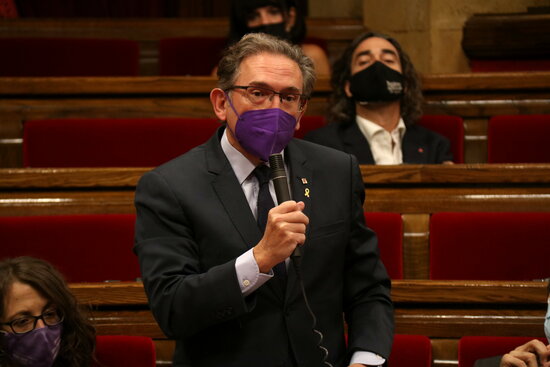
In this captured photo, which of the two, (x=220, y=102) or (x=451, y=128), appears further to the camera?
(x=451, y=128)

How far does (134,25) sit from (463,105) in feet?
1.96

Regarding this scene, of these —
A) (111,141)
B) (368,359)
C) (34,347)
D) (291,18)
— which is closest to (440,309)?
(368,359)

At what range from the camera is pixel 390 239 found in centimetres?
82

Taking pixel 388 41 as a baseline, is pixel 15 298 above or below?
below

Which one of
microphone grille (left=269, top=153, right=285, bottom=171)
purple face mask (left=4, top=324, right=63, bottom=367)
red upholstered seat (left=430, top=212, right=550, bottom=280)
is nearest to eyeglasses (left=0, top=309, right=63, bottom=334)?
purple face mask (left=4, top=324, right=63, bottom=367)

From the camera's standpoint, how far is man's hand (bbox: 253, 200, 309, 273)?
0.47 metres

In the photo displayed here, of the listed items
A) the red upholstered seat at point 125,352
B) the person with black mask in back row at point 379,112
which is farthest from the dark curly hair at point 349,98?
the red upholstered seat at point 125,352

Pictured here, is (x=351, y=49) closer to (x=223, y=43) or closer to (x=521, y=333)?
(x=223, y=43)

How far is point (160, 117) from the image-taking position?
1107 mm

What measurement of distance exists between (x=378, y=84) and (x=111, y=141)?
314mm

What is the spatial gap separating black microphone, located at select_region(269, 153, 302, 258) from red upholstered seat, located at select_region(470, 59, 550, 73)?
3.03 ft

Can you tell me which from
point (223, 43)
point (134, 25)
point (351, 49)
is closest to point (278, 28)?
point (351, 49)

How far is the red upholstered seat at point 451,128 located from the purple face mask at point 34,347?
604 millimetres

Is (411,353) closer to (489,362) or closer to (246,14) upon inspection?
(489,362)
